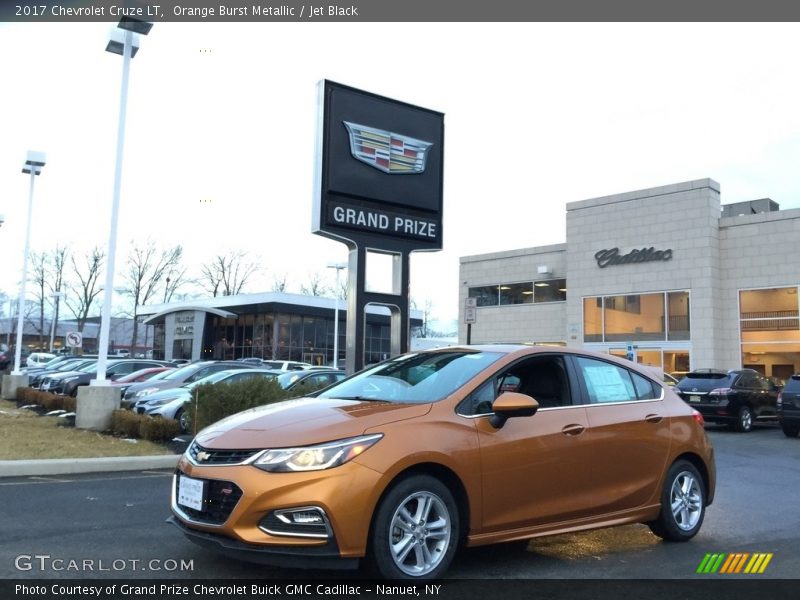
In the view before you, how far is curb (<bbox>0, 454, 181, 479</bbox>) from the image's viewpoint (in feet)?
29.6

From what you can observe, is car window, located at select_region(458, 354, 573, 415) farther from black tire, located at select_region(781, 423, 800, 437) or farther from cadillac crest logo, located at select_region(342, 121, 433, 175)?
black tire, located at select_region(781, 423, 800, 437)

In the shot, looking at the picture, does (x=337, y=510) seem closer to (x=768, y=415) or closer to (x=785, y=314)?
(x=768, y=415)

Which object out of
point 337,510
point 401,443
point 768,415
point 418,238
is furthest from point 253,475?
point 768,415

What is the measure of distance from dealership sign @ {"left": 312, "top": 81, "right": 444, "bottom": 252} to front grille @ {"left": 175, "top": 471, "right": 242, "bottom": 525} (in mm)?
7882

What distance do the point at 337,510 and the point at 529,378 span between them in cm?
219

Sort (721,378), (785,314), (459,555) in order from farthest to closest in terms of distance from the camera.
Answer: (785,314) < (721,378) < (459,555)

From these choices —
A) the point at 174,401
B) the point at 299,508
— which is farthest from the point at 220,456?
the point at 174,401

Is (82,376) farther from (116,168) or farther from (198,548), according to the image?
(198,548)

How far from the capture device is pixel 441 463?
457 centimetres

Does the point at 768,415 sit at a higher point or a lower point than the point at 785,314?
lower

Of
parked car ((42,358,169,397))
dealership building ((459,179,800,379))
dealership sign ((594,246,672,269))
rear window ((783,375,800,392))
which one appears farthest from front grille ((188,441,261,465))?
dealership sign ((594,246,672,269))

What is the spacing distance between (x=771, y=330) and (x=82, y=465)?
29575 millimetres

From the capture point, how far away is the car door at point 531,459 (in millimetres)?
4859

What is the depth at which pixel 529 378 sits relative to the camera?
18.7 feet
